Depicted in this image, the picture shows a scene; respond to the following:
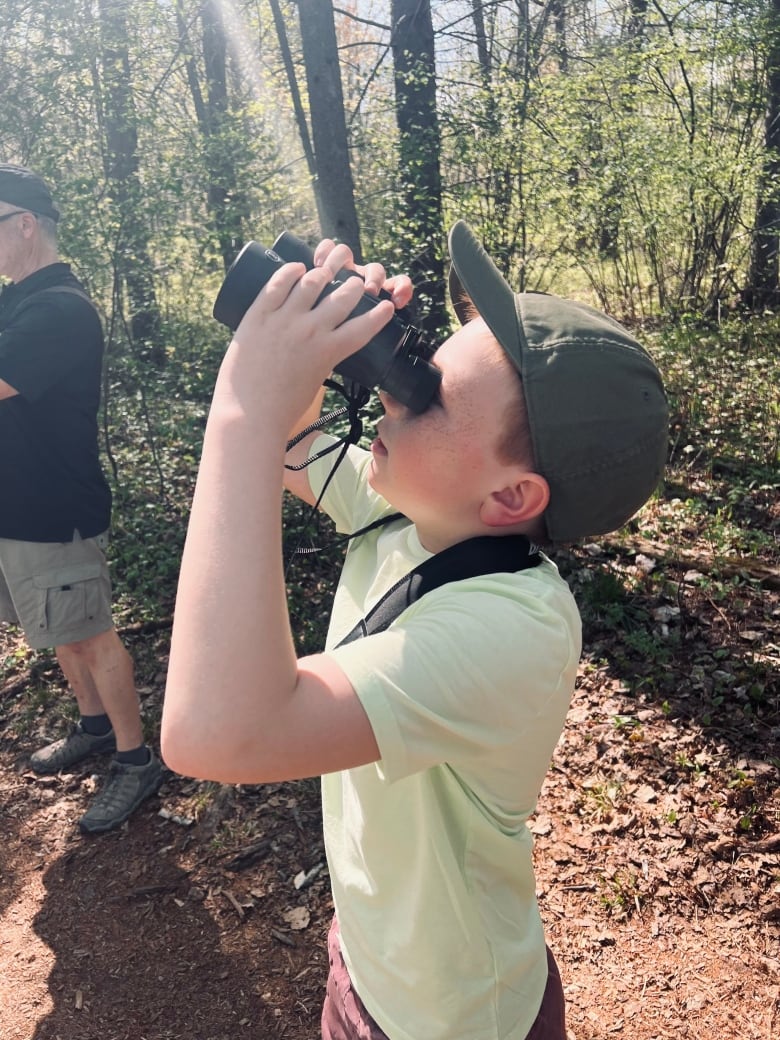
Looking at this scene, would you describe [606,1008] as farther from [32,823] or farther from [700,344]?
[700,344]

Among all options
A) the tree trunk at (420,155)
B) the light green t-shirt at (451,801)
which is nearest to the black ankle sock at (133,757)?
the light green t-shirt at (451,801)

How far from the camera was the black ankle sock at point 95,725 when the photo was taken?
11.9 feet

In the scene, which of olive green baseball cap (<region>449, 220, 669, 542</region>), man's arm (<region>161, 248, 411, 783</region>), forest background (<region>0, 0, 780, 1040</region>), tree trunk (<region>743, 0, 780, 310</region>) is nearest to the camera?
man's arm (<region>161, 248, 411, 783</region>)

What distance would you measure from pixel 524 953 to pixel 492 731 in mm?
482

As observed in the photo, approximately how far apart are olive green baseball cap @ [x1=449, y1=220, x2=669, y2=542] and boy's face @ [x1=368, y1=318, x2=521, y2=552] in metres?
0.04

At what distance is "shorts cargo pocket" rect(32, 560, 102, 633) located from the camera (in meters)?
3.08

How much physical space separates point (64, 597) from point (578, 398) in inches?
101

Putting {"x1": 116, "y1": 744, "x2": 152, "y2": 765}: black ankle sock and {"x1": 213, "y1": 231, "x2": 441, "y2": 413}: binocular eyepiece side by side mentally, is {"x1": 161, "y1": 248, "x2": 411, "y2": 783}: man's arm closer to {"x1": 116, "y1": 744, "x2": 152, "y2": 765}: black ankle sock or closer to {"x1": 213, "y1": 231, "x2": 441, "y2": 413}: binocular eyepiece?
{"x1": 213, "y1": 231, "x2": 441, "y2": 413}: binocular eyepiece

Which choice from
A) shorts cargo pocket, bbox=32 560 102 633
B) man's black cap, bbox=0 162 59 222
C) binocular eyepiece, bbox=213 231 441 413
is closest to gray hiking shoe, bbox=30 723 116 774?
shorts cargo pocket, bbox=32 560 102 633

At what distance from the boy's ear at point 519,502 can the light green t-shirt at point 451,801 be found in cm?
9

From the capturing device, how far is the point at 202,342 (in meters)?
7.35

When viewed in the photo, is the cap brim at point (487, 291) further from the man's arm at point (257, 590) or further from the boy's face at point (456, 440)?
the man's arm at point (257, 590)

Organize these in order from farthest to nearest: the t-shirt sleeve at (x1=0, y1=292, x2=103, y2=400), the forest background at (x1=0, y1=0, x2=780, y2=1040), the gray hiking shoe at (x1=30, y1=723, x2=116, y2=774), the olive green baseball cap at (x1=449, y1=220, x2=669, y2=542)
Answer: the gray hiking shoe at (x1=30, y1=723, x2=116, y2=774), the forest background at (x1=0, y1=0, x2=780, y2=1040), the t-shirt sleeve at (x1=0, y1=292, x2=103, y2=400), the olive green baseball cap at (x1=449, y1=220, x2=669, y2=542)

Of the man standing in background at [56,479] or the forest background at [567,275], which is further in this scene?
the forest background at [567,275]
